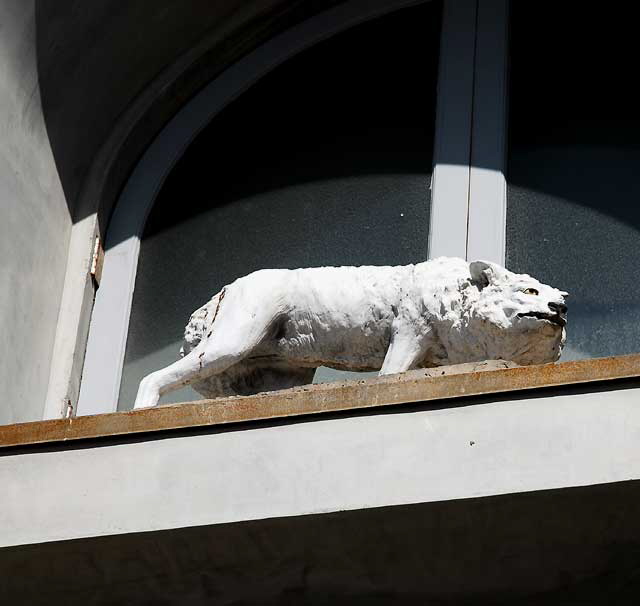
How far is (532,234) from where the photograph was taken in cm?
649

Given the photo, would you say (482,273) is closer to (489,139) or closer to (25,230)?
(489,139)

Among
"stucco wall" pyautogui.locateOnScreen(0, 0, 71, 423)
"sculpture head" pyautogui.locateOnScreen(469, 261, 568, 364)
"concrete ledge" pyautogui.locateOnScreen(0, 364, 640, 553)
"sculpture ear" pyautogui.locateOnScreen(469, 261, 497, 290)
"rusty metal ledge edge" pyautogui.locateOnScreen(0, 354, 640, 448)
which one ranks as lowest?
Result: "concrete ledge" pyautogui.locateOnScreen(0, 364, 640, 553)

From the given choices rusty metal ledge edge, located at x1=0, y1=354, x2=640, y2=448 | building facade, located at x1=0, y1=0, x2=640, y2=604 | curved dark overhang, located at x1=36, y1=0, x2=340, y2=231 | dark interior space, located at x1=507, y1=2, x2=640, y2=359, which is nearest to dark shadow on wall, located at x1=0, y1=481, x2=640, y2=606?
building facade, located at x1=0, y1=0, x2=640, y2=604

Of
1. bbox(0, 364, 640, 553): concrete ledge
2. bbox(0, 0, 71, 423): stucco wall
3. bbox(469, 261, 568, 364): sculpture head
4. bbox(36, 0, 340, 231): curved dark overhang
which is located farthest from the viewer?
bbox(36, 0, 340, 231): curved dark overhang

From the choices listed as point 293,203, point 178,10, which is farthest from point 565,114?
point 178,10

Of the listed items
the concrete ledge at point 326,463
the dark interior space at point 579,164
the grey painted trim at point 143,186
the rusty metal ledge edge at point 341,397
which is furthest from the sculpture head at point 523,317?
the grey painted trim at point 143,186

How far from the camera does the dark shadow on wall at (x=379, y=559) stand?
445 cm

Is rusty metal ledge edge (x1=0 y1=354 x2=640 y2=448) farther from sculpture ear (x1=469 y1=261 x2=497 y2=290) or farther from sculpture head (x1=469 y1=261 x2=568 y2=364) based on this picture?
sculpture ear (x1=469 y1=261 x2=497 y2=290)

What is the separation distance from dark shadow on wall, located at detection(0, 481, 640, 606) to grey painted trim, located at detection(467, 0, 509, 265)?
6.40ft

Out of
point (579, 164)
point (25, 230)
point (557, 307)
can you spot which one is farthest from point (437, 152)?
point (557, 307)

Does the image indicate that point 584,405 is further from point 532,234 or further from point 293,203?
point 293,203

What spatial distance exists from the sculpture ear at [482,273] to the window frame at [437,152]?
4.40 ft

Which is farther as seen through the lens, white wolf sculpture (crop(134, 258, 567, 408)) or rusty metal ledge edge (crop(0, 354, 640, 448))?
white wolf sculpture (crop(134, 258, 567, 408))

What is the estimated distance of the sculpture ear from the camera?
4984 millimetres
